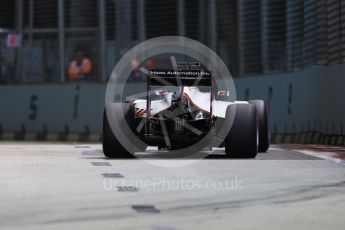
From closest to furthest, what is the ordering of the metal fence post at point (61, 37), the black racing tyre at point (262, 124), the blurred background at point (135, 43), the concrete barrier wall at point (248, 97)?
the black racing tyre at point (262, 124)
the concrete barrier wall at point (248, 97)
the blurred background at point (135, 43)
the metal fence post at point (61, 37)

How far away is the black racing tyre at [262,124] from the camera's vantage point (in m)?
12.8

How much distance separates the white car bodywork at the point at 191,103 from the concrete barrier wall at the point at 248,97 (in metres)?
5.31

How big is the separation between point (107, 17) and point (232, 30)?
4.16 metres

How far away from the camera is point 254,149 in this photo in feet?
37.0

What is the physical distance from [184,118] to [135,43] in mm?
11794

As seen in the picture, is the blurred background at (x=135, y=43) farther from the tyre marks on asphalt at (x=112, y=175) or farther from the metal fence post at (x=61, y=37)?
the tyre marks on asphalt at (x=112, y=175)

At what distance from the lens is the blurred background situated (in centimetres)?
1827

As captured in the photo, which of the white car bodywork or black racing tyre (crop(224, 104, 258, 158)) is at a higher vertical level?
the white car bodywork

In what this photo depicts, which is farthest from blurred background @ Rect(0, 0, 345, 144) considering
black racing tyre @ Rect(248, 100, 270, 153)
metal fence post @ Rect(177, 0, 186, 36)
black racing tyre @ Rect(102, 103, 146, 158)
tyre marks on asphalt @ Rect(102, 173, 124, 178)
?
tyre marks on asphalt @ Rect(102, 173, 124, 178)

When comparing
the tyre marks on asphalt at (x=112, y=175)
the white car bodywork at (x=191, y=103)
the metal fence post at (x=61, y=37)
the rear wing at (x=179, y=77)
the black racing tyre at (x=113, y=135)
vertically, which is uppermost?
the metal fence post at (x=61, y=37)

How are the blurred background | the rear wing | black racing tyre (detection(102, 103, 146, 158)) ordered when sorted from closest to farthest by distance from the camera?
black racing tyre (detection(102, 103, 146, 158)) → the rear wing → the blurred background

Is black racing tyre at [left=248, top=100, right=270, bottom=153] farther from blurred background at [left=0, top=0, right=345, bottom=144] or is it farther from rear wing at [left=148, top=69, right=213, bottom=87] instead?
blurred background at [left=0, top=0, right=345, bottom=144]

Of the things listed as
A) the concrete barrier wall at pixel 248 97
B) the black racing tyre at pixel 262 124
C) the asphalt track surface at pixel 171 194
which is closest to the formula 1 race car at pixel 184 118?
the asphalt track surface at pixel 171 194

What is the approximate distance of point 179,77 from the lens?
1147 centimetres
